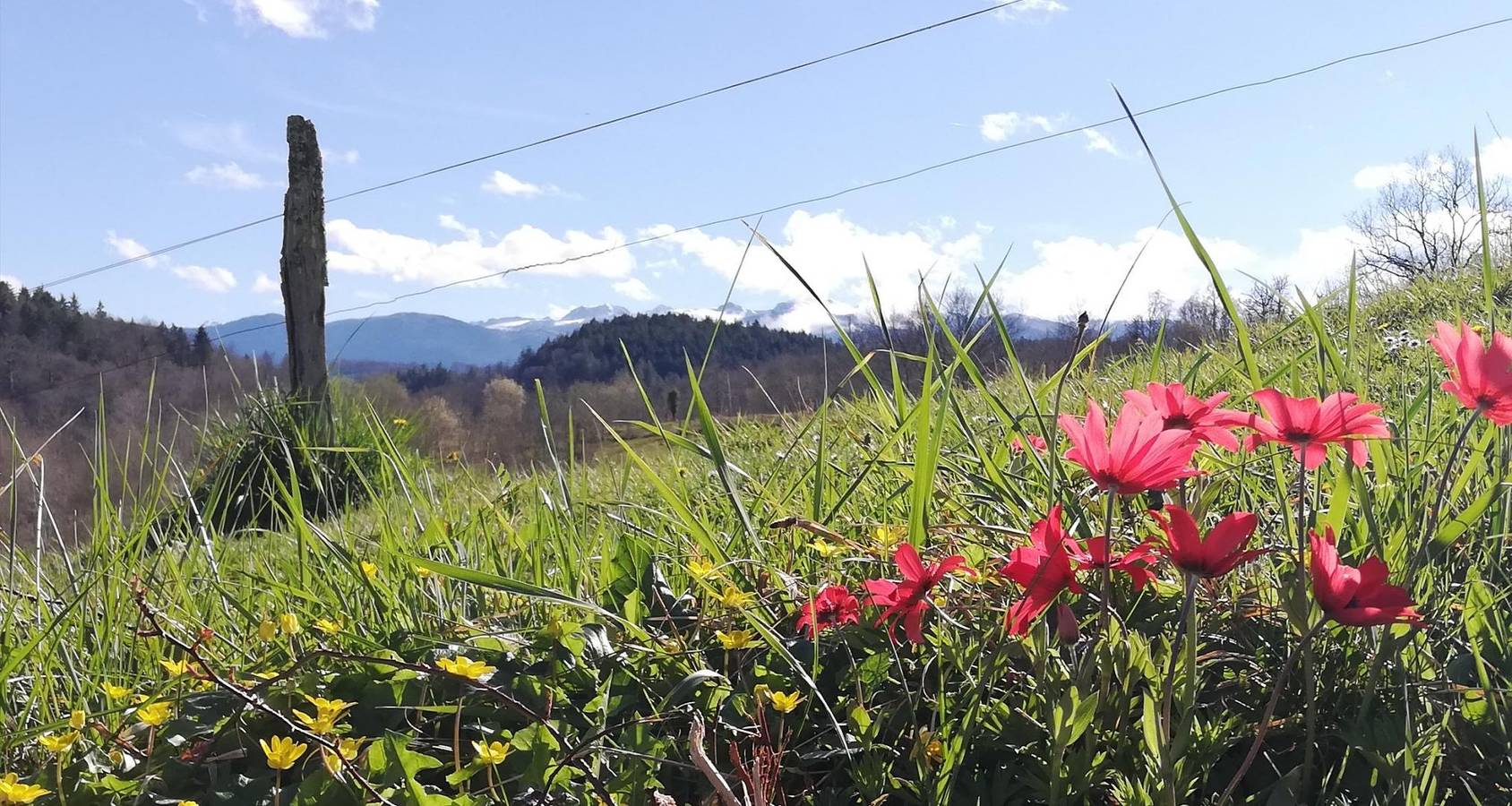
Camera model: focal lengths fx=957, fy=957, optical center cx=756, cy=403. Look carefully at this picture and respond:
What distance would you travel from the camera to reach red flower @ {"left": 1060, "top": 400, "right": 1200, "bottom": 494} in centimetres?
72

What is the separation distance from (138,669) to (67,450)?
2953 centimetres

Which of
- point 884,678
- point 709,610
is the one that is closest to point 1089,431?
point 884,678

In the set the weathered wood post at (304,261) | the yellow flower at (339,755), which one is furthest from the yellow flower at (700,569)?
the weathered wood post at (304,261)

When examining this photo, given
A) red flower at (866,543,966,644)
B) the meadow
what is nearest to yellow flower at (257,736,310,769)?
the meadow

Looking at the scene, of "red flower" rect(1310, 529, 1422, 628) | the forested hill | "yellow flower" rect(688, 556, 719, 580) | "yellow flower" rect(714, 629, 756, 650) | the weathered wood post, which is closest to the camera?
"red flower" rect(1310, 529, 1422, 628)

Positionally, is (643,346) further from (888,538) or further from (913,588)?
(913,588)

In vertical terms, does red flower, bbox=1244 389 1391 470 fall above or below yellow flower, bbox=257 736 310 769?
above

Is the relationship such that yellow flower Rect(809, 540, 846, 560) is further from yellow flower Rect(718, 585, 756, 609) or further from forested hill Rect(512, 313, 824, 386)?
forested hill Rect(512, 313, 824, 386)

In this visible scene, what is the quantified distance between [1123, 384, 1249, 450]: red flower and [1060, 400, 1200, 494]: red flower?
11 cm

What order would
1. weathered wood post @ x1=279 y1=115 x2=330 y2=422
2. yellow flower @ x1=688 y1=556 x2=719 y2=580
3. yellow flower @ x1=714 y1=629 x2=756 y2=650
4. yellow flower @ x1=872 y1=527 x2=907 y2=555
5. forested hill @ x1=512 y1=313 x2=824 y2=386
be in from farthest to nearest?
1. forested hill @ x1=512 y1=313 x2=824 y2=386
2. weathered wood post @ x1=279 y1=115 x2=330 y2=422
3. yellow flower @ x1=872 y1=527 x2=907 y2=555
4. yellow flower @ x1=688 y1=556 x2=719 y2=580
5. yellow flower @ x1=714 y1=629 x2=756 y2=650

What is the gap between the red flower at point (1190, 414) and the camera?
855mm

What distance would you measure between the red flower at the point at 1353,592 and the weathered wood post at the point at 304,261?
8.85m

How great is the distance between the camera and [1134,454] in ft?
2.39

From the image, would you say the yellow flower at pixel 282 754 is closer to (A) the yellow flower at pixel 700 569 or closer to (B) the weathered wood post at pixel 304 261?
(A) the yellow flower at pixel 700 569
